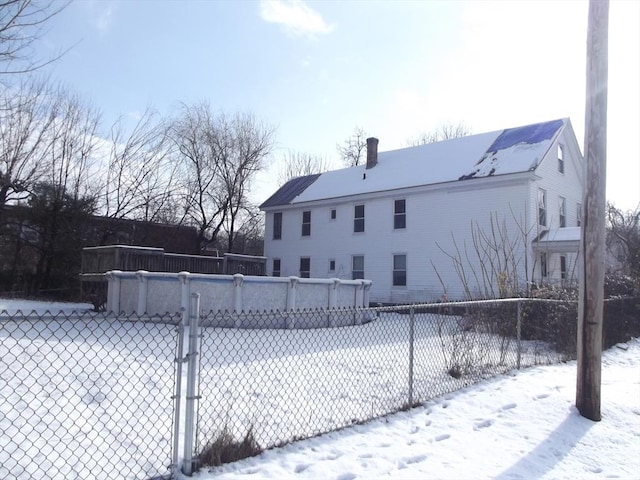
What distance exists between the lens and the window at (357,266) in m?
22.9

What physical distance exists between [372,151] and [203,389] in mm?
21364

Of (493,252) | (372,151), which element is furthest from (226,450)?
(372,151)

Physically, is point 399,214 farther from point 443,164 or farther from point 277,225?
point 277,225

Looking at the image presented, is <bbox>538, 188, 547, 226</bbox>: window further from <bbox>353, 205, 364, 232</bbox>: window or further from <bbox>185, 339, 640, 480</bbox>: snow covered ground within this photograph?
<bbox>185, 339, 640, 480</bbox>: snow covered ground

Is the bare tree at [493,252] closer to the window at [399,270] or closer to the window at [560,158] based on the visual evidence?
the window at [399,270]

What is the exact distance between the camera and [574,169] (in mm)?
21562

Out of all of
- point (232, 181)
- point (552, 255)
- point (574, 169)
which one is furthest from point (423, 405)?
point (232, 181)

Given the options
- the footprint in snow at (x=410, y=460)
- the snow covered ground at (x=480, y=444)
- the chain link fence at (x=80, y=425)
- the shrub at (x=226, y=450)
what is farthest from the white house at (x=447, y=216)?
the shrub at (x=226, y=450)

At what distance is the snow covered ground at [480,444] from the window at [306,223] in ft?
65.0

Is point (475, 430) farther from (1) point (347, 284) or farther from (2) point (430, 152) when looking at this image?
(2) point (430, 152)

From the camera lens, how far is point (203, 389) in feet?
17.6

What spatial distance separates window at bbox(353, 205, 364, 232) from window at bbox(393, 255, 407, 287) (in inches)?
98.5

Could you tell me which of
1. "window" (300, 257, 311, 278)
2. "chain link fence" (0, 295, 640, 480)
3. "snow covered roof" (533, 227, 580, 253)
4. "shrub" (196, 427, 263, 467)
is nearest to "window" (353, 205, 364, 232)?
"window" (300, 257, 311, 278)

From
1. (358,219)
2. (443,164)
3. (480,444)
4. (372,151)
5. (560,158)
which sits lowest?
(480,444)
